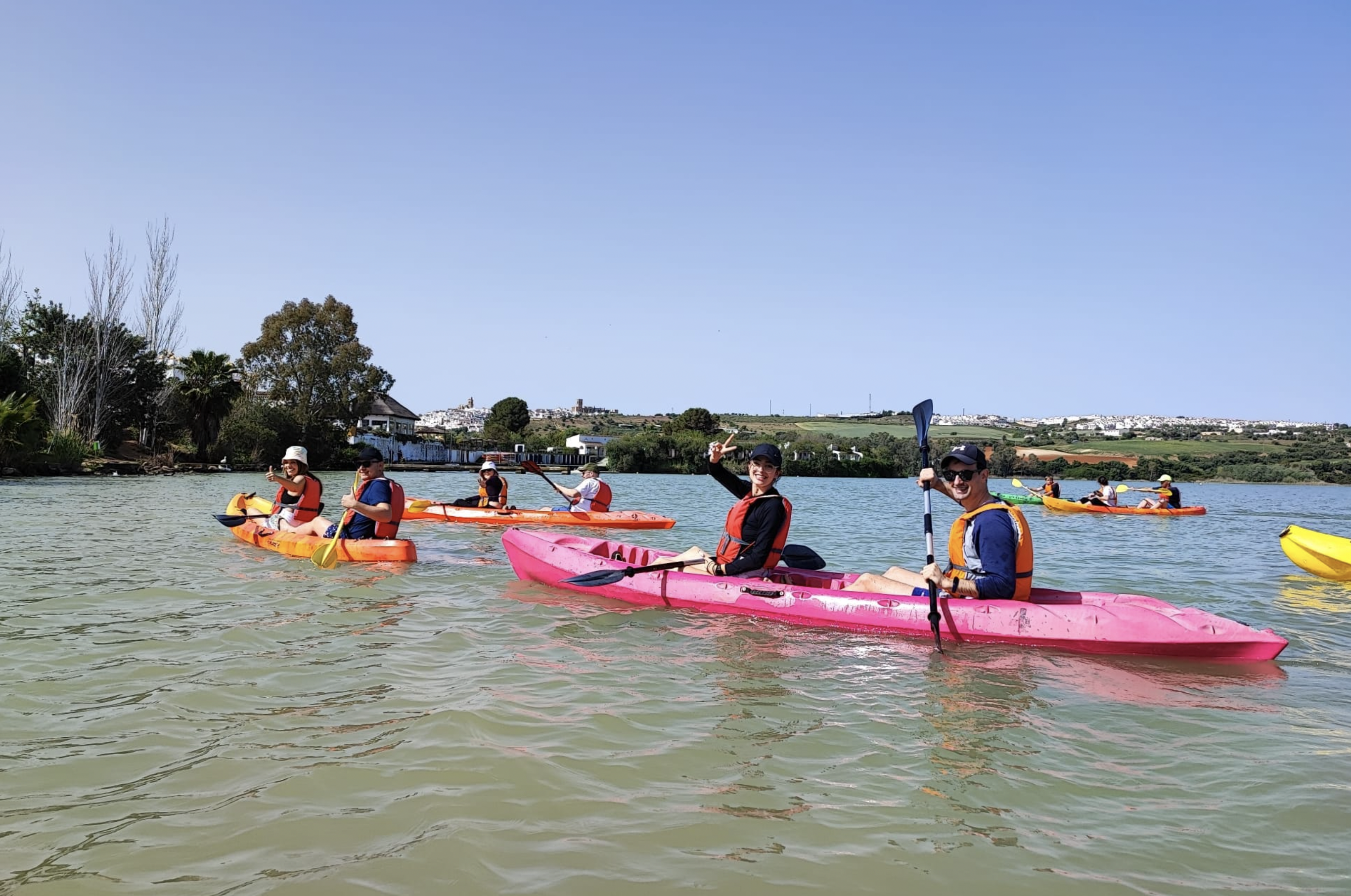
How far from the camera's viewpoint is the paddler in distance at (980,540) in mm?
6660

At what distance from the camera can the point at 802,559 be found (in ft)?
28.2

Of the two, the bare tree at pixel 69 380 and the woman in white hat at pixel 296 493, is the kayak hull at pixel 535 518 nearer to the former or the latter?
the woman in white hat at pixel 296 493

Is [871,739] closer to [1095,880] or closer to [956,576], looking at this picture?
[1095,880]

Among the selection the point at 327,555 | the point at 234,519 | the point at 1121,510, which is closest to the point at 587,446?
the point at 1121,510

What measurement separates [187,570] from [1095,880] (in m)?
9.71

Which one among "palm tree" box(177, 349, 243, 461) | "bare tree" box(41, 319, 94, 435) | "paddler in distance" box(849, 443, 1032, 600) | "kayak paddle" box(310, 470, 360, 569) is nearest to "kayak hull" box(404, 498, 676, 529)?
"kayak paddle" box(310, 470, 360, 569)

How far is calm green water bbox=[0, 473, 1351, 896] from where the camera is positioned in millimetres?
3039

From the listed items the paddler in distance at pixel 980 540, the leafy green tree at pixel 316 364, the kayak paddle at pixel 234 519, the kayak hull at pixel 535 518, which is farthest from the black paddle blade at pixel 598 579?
the leafy green tree at pixel 316 364

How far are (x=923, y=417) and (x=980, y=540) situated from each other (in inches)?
81.4

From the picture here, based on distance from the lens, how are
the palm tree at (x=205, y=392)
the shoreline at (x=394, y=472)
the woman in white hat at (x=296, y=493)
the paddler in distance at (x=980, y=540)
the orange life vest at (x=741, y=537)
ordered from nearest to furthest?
the paddler in distance at (x=980, y=540)
the orange life vest at (x=741, y=537)
the woman in white hat at (x=296, y=493)
the shoreline at (x=394, y=472)
the palm tree at (x=205, y=392)

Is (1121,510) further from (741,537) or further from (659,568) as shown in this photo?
(659,568)

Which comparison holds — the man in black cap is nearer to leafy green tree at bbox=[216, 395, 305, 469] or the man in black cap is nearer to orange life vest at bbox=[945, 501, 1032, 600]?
orange life vest at bbox=[945, 501, 1032, 600]

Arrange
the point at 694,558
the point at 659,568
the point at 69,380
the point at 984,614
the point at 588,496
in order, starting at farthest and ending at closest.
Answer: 1. the point at 69,380
2. the point at 588,496
3. the point at 694,558
4. the point at 659,568
5. the point at 984,614

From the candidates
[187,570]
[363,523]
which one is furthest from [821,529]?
[187,570]
